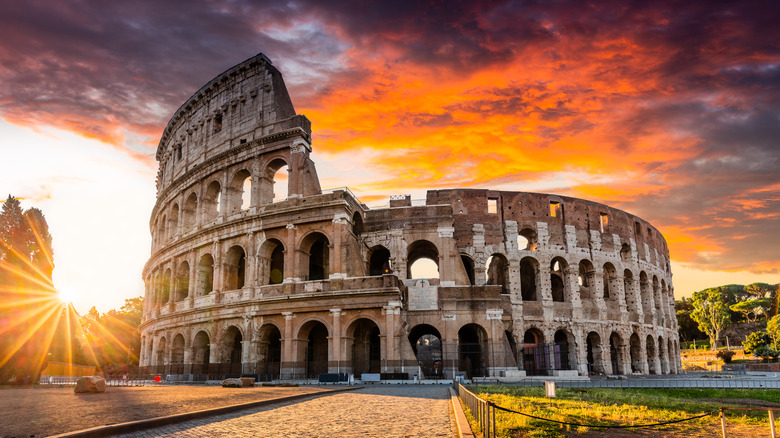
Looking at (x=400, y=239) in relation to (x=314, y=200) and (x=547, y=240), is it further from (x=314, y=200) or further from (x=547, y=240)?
(x=547, y=240)

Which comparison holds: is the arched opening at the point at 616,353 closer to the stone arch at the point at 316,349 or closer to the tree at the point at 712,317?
the stone arch at the point at 316,349

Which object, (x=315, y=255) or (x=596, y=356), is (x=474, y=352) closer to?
(x=315, y=255)

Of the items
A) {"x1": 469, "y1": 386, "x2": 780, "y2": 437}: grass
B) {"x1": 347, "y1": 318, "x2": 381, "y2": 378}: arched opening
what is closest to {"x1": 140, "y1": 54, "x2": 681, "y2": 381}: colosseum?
{"x1": 347, "y1": 318, "x2": 381, "y2": 378}: arched opening

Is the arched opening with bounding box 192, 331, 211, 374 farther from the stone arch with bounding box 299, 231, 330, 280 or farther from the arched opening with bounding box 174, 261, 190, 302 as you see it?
the stone arch with bounding box 299, 231, 330, 280

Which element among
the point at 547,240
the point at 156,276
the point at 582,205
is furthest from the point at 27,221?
the point at 582,205

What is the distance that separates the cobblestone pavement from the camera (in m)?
8.18

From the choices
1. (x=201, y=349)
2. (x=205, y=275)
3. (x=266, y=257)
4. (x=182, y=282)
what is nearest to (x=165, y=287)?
(x=182, y=282)

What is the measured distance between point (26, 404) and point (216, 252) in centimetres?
1824

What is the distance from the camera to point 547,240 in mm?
35562

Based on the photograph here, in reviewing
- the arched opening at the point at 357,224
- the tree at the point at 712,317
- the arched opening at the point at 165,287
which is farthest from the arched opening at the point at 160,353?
the tree at the point at 712,317

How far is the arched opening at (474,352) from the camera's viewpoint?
28891 millimetres

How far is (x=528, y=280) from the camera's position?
3741 centimetres

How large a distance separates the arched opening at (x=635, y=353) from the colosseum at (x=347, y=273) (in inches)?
4.6

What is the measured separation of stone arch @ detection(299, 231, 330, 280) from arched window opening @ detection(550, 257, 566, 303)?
16220 millimetres
